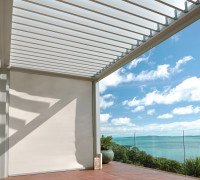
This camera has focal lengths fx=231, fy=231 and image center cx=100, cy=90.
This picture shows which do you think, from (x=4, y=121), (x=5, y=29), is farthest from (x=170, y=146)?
(x=5, y=29)

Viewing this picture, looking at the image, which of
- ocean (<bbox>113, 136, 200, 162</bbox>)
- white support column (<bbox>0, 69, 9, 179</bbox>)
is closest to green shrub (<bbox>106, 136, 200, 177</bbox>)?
ocean (<bbox>113, 136, 200, 162</bbox>)

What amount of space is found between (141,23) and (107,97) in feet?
81.5

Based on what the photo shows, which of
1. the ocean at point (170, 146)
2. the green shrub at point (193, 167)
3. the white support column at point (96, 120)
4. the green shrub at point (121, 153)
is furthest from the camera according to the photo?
the green shrub at point (121, 153)

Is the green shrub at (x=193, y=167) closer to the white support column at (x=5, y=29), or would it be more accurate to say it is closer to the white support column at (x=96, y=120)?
the white support column at (x=96, y=120)

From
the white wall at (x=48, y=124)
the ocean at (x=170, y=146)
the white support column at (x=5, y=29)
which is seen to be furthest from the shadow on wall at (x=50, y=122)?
the ocean at (x=170, y=146)

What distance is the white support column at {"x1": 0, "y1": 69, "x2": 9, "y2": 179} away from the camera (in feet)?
19.8

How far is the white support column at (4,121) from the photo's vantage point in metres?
6.04

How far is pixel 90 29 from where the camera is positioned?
490cm

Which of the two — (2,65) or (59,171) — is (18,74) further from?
(59,171)

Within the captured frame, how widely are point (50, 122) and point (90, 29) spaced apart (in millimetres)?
3319

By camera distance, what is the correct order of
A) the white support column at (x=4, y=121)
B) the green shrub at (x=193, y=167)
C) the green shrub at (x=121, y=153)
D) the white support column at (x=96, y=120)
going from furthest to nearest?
the green shrub at (x=121, y=153), the white support column at (x=96, y=120), the green shrub at (x=193, y=167), the white support column at (x=4, y=121)

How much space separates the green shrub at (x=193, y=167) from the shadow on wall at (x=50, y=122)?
2.94 meters

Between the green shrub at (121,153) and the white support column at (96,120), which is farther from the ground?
the white support column at (96,120)

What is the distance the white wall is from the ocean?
2.59m
